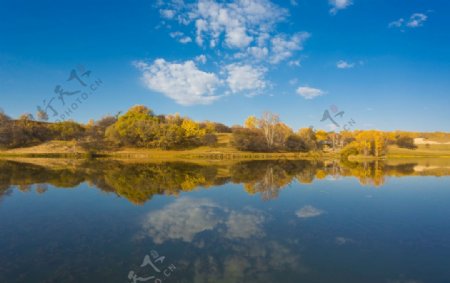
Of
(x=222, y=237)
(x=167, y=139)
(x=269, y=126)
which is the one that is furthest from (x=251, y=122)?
(x=222, y=237)

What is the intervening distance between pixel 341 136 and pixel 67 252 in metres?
121

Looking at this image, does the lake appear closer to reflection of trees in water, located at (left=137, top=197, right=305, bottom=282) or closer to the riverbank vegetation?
reflection of trees in water, located at (left=137, top=197, right=305, bottom=282)

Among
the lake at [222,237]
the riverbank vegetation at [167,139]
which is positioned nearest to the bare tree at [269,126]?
the riverbank vegetation at [167,139]

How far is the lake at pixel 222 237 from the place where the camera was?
885cm

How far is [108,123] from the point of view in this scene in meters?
126

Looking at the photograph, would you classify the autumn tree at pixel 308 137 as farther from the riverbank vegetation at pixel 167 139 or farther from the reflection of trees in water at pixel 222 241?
the reflection of trees in water at pixel 222 241

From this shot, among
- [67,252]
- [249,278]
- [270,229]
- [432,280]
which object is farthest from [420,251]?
[67,252]

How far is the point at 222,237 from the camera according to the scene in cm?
1220

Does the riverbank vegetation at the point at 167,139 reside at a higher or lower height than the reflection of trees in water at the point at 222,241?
higher

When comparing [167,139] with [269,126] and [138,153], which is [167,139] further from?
[269,126]

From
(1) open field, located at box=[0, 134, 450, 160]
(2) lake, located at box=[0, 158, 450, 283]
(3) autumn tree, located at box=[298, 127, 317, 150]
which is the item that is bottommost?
(2) lake, located at box=[0, 158, 450, 283]

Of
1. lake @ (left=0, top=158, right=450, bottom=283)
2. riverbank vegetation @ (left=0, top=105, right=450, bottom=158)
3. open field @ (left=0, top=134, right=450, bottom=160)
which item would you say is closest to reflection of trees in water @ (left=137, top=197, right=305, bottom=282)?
lake @ (left=0, top=158, right=450, bottom=283)

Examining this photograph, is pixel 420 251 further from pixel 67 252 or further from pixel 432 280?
pixel 67 252

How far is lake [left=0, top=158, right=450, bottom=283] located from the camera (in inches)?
348
